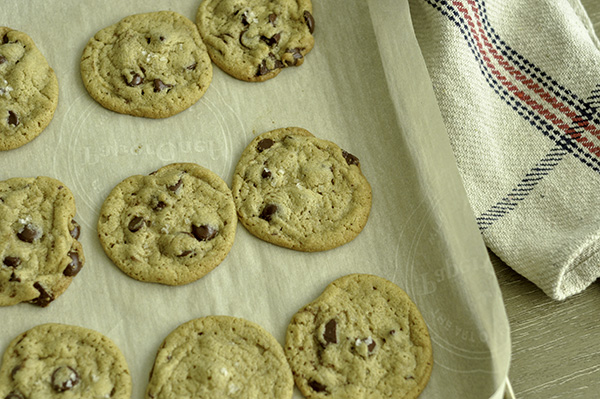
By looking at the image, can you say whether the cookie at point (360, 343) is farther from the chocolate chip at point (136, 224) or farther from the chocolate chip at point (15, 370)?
→ the chocolate chip at point (15, 370)

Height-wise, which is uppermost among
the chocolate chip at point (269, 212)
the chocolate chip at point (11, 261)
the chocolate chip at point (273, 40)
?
the chocolate chip at point (273, 40)

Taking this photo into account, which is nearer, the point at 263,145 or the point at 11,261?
the point at 11,261

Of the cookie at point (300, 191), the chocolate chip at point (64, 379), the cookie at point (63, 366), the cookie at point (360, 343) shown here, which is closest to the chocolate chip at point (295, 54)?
the cookie at point (300, 191)

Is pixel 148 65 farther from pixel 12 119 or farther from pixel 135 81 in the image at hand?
pixel 12 119

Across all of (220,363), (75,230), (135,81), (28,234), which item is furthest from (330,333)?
(135,81)

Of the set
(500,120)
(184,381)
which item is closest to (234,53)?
(500,120)

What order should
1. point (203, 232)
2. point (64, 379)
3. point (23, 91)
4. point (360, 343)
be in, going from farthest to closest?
point (23, 91), point (203, 232), point (360, 343), point (64, 379)
